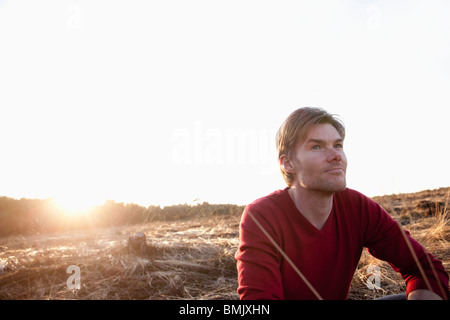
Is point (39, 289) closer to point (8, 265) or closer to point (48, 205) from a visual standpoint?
point (8, 265)

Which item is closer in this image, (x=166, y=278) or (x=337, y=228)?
(x=337, y=228)

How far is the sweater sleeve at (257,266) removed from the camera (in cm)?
137

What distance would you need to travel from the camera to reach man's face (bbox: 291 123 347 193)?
181cm

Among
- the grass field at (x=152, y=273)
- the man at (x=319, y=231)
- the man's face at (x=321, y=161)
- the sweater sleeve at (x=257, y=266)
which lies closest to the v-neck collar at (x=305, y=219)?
the man at (x=319, y=231)

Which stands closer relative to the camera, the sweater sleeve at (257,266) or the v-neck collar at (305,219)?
the sweater sleeve at (257,266)

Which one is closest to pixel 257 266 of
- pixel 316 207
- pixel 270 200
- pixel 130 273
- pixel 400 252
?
pixel 270 200

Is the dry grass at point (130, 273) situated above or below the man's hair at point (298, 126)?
below

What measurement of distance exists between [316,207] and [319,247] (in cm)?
27

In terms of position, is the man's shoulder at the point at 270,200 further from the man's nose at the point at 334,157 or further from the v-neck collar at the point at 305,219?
the man's nose at the point at 334,157

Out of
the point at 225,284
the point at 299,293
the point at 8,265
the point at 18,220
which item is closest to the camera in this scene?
the point at 299,293

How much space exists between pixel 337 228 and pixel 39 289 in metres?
3.58

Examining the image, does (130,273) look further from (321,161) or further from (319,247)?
(321,161)
